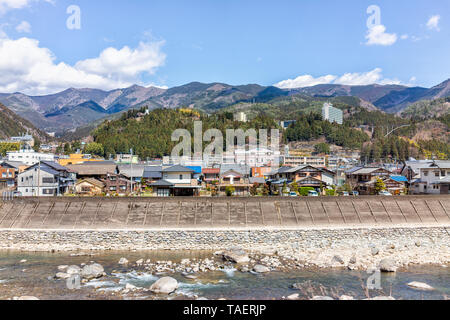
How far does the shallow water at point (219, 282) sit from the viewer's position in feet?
45.4

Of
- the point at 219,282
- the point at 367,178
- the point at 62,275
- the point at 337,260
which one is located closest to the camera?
the point at 219,282

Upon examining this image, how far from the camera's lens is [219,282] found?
50.8 feet

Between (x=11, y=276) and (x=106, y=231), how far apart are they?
20.9ft

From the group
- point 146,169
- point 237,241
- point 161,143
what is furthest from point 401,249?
point 161,143

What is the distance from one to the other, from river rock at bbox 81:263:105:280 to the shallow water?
1.37 ft

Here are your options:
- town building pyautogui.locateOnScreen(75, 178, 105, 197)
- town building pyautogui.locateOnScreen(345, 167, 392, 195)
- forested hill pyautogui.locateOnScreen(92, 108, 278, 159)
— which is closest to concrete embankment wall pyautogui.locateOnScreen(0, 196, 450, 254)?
town building pyautogui.locateOnScreen(345, 167, 392, 195)

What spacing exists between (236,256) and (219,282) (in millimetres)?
3438

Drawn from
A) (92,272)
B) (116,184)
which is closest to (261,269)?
(92,272)

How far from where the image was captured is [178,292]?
14.1 m

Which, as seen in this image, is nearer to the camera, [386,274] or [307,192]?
[386,274]

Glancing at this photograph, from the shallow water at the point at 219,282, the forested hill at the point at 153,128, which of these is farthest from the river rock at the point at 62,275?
the forested hill at the point at 153,128

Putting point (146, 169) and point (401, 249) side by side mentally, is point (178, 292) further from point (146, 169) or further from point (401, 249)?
point (146, 169)

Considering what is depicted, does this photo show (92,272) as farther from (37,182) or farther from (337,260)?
(37,182)
